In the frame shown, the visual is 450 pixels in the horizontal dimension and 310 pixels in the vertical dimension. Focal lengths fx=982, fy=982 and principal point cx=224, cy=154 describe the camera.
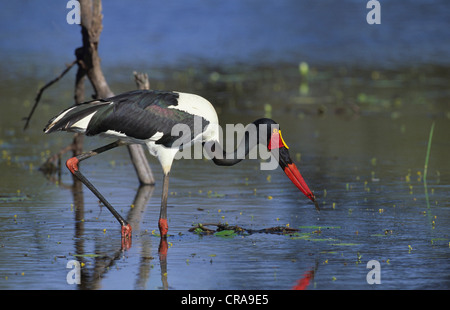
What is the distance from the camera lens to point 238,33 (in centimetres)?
3456

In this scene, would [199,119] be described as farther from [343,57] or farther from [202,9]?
[202,9]

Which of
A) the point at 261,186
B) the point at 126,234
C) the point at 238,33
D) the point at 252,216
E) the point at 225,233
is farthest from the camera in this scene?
the point at 238,33

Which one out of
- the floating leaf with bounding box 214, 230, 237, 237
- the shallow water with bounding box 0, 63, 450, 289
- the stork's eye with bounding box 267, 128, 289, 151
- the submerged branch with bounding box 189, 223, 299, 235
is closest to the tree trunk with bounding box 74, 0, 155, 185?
the shallow water with bounding box 0, 63, 450, 289

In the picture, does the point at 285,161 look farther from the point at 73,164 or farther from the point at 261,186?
the point at 73,164

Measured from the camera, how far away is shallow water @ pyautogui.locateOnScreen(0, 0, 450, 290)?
26.6ft

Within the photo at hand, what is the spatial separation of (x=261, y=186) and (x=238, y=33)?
22.8 meters

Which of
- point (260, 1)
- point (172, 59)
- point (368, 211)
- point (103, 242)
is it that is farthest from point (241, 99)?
point (260, 1)

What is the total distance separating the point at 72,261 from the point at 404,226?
338cm

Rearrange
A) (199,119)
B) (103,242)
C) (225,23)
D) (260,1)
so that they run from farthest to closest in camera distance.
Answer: (260,1), (225,23), (199,119), (103,242)

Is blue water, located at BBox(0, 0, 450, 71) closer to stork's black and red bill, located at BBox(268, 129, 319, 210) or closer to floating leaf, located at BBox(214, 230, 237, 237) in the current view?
Answer: stork's black and red bill, located at BBox(268, 129, 319, 210)

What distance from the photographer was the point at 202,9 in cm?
3809

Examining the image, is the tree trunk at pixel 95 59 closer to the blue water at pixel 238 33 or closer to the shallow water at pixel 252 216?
the shallow water at pixel 252 216

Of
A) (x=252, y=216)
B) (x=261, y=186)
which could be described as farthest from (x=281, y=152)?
(x=261, y=186)

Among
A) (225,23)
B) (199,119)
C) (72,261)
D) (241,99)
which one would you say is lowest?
(72,261)
